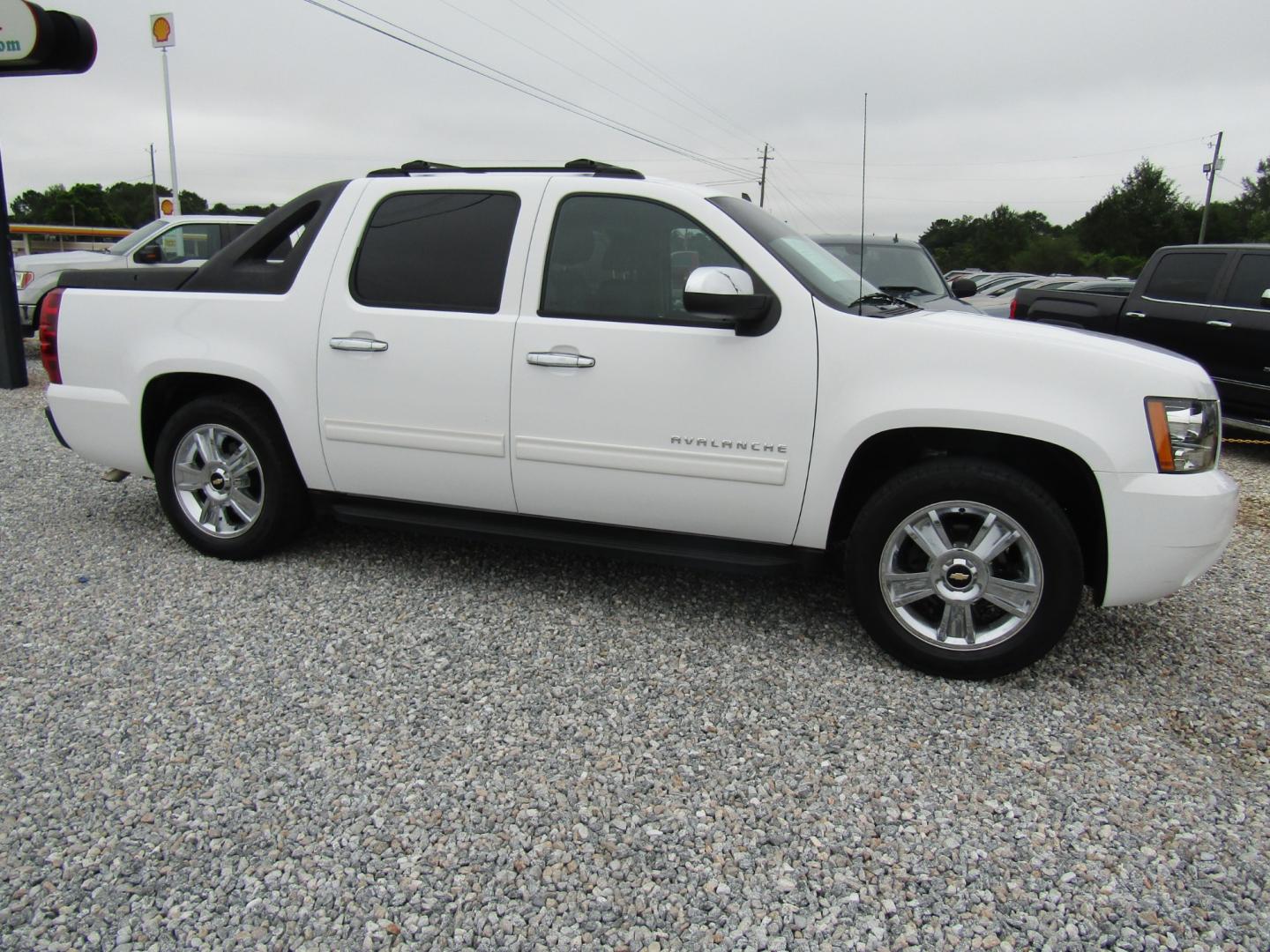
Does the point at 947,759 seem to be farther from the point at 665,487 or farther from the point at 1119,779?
the point at 665,487

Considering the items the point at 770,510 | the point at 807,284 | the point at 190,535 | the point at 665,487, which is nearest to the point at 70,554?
the point at 190,535

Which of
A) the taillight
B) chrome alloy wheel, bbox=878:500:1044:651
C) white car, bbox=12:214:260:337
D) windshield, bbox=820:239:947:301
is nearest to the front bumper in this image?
Result: chrome alloy wheel, bbox=878:500:1044:651

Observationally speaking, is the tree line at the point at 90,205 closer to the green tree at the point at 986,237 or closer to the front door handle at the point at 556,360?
the green tree at the point at 986,237

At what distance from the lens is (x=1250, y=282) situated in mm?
7836

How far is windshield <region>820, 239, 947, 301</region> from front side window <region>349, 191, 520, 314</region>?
16.8 feet

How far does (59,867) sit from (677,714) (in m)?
1.85

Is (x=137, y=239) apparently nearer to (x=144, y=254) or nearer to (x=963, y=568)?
(x=144, y=254)

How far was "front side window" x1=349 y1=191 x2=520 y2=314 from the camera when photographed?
3.87 metres

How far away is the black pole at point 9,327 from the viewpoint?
521 cm

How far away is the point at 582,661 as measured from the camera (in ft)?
11.5

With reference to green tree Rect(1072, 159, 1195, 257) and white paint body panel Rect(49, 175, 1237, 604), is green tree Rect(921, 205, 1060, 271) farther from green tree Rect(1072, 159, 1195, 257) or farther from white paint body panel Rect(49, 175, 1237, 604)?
white paint body panel Rect(49, 175, 1237, 604)

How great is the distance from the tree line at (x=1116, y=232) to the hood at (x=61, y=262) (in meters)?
53.8

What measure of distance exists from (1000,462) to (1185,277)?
6.64m

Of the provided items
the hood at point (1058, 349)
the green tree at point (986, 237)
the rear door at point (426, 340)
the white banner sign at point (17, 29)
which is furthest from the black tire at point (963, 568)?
the green tree at point (986, 237)
